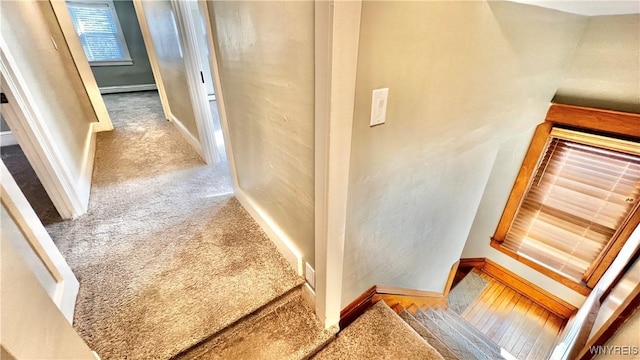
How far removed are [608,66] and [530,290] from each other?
7.88 feet

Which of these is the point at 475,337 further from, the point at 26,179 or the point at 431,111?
the point at 26,179

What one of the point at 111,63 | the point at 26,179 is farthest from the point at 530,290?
the point at 111,63

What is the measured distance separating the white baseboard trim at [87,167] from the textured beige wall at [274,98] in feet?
4.14

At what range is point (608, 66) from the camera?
5.77 ft

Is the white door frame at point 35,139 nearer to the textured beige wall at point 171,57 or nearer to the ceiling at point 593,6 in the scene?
the textured beige wall at point 171,57

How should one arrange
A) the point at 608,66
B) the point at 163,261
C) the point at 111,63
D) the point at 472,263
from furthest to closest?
the point at 111,63, the point at 472,263, the point at 608,66, the point at 163,261

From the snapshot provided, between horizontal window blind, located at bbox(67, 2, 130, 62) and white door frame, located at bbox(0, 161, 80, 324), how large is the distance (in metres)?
5.52

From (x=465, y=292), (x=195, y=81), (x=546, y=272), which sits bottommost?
(x=465, y=292)

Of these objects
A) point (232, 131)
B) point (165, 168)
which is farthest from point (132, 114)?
point (232, 131)

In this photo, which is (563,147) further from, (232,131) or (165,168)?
(165,168)

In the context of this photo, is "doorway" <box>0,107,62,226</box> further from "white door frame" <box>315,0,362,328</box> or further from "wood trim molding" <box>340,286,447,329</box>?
"wood trim molding" <box>340,286,447,329</box>

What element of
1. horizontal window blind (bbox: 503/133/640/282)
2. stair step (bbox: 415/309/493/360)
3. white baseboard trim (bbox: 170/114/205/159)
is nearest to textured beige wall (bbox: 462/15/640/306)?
horizontal window blind (bbox: 503/133/640/282)

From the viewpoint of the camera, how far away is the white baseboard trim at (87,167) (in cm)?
191

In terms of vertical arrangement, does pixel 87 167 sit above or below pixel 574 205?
above
